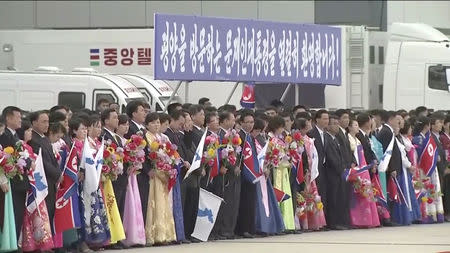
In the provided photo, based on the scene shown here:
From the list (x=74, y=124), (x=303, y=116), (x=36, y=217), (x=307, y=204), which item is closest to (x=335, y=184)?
(x=307, y=204)

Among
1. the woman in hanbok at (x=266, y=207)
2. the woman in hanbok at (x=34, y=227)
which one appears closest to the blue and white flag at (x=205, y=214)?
the woman in hanbok at (x=266, y=207)

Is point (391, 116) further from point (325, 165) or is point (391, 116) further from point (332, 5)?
point (332, 5)

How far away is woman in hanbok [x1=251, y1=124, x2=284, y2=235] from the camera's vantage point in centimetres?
1953

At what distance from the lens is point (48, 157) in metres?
16.7

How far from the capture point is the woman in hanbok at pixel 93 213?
17.2m

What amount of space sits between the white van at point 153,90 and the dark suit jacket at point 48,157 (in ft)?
33.5

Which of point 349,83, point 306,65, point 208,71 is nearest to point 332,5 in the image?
point 349,83

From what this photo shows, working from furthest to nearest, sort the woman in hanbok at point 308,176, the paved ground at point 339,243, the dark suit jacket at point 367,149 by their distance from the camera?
the dark suit jacket at point 367,149 → the woman in hanbok at point 308,176 → the paved ground at point 339,243

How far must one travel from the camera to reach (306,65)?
80.6 ft

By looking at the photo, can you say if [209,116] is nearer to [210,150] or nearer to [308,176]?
[210,150]

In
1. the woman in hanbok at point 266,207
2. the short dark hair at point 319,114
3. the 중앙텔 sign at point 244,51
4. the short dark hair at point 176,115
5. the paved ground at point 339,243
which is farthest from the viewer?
the short dark hair at point 319,114

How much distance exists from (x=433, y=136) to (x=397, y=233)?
3.02 m

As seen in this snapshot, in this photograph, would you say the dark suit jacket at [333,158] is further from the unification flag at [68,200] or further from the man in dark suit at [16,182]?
the man in dark suit at [16,182]

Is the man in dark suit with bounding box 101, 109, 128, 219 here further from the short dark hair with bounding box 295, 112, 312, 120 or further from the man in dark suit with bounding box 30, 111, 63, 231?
the short dark hair with bounding box 295, 112, 312, 120
